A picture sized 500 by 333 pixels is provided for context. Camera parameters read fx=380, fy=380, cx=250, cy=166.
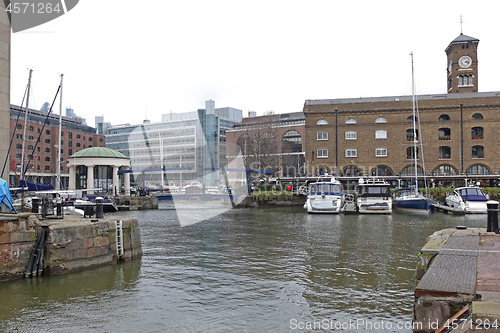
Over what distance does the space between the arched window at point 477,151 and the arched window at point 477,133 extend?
1.46 metres

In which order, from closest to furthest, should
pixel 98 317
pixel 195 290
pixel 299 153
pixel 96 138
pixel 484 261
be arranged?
pixel 484 261, pixel 98 317, pixel 195 290, pixel 299 153, pixel 96 138

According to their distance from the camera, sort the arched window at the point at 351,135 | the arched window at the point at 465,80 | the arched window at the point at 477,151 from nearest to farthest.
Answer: the arched window at the point at 477,151
the arched window at the point at 351,135
the arched window at the point at 465,80

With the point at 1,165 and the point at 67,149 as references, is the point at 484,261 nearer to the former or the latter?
the point at 1,165

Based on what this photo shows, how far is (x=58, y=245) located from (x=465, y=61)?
73136 mm

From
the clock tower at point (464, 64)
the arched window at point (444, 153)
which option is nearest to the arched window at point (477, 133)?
the arched window at point (444, 153)

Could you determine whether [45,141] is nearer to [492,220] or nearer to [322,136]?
[322,136]

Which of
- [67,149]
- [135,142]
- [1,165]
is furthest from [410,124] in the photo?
[135,142]

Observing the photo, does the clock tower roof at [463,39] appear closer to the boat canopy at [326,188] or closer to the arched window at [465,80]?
the arched window at [465,80]

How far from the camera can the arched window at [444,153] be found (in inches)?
2199

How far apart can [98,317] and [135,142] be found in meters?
123

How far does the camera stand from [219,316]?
29.1ft

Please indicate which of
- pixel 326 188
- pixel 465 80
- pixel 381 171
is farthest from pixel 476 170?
pixel 326 188

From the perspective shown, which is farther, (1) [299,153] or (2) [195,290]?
(1) [299,153]

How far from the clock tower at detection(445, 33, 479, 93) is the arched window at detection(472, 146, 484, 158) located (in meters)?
15.7
